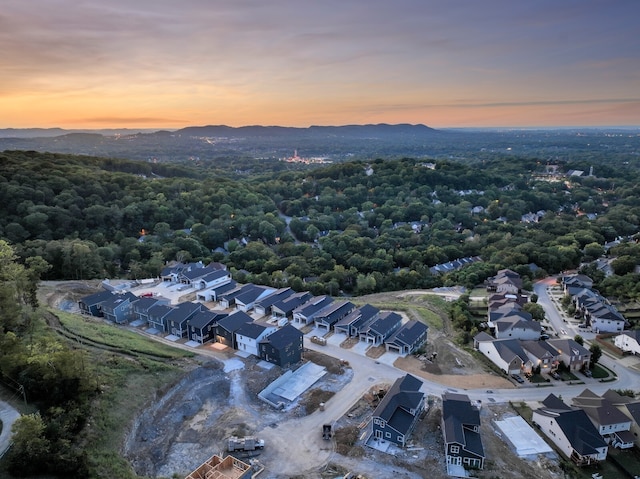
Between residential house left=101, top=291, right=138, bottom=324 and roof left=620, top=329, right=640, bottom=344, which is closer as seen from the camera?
roof left=620, top=329, right=640, bottom=344

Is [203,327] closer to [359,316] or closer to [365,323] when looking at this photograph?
[359,316]

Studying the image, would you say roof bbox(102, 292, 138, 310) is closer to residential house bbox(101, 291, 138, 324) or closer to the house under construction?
residential house bbox(101, 291, 138, 324)

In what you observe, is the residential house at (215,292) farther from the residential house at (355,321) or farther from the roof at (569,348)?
the roof at (569,348)

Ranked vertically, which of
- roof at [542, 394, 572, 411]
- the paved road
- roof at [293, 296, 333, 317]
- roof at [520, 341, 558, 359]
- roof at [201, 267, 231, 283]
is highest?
the paved road

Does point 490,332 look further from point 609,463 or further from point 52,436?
point 52,436

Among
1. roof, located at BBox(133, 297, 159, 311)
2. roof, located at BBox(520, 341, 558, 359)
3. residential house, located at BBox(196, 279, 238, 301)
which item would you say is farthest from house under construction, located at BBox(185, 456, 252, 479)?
residential house, located at BBox(196, 279, 238, 301)

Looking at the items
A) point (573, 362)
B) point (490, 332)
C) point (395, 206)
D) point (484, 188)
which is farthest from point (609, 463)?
point (484, 188)

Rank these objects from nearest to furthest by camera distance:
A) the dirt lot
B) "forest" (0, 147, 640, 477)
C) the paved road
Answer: the paved road → "forest" (0, 147, 640, 477) → the dirt lot
